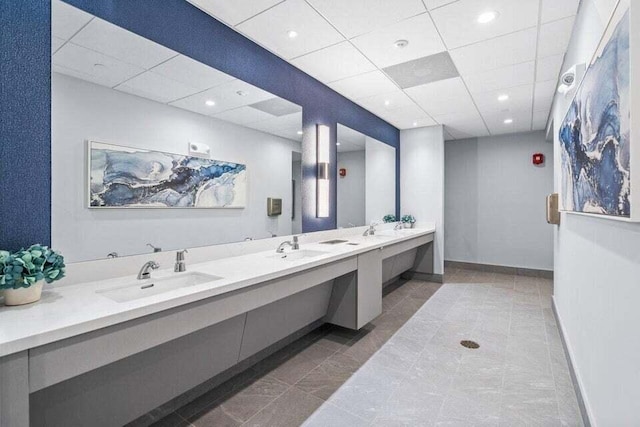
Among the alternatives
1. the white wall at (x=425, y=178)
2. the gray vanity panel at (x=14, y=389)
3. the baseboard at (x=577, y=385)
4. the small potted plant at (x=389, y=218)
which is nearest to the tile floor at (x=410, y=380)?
the baseboard at (x=577, y=385)

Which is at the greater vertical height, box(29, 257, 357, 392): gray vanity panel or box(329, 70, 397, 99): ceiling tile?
box(329, 70, 397, 99): ceiling tile

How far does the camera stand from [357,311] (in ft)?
9.04

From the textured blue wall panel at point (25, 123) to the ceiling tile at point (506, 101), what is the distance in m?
4.00

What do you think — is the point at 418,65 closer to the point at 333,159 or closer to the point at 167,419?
the point at 333,159

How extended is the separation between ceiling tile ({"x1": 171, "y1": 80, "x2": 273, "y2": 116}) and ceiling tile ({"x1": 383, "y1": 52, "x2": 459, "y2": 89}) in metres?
1.39

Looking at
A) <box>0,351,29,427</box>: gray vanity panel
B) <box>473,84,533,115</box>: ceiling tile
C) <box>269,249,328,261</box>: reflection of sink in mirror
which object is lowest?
<box>0,351,29,427</box>: gray vanity panel

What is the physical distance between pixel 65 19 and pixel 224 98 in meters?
0.96

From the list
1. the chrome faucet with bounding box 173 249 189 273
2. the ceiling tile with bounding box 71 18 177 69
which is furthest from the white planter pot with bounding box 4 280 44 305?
the ceiling tile with bounding box 71 18 177 69

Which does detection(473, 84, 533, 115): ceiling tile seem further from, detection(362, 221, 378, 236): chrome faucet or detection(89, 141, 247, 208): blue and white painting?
detection(89, 141, 247, 208): blue and white painting

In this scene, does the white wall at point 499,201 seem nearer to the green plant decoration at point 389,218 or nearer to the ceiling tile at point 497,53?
the green plant decoration at point 389,218

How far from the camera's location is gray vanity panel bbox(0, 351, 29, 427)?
915 millimetres

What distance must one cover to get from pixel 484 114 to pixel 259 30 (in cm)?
357

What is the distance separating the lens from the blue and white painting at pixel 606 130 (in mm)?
941

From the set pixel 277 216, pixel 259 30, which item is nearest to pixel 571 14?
pixel 259 30
